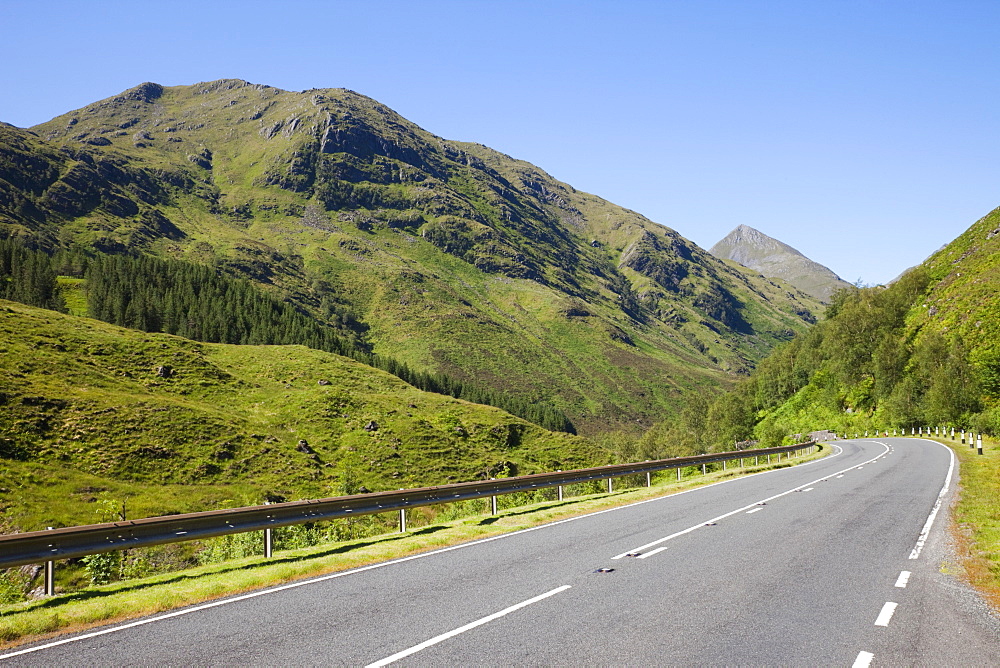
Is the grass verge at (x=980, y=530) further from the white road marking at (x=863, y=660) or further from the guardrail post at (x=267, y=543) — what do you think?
the guardrail post at (x=267, y=543)

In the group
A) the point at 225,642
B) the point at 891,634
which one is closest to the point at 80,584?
the point at 225,642

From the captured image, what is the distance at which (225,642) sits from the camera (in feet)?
22.3

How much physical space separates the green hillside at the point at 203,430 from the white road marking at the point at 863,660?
43.8 meters

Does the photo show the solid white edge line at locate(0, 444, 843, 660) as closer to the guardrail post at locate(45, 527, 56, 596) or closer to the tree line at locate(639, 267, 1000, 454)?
the guardrail post at locate(45, 527, 56, 596)

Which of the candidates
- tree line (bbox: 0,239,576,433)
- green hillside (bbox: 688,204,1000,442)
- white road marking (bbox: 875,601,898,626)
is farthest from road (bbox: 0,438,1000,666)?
tree line (bbox: 0,239,576,433)

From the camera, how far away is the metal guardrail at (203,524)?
383 inches

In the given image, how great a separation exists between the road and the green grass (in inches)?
25.6

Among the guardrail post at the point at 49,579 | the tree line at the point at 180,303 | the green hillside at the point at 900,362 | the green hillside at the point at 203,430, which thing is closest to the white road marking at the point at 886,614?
the guardrail post at the point at 49,579

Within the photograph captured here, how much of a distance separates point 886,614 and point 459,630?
5.42m

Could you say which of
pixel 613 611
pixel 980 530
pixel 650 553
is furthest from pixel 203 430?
pixel 980 530

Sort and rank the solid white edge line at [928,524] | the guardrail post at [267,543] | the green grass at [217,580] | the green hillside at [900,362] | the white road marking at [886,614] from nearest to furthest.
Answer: the white road marking at [886,614] → the green grass at [217,580] → the solid white edge line at [928,524] → the guardrail post at [267,543] → the green hillside at [900,362]

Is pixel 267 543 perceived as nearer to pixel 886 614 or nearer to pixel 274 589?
pixel 274 589

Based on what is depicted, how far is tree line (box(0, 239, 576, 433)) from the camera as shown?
11688 cm

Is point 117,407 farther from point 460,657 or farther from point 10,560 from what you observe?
point 460,657
